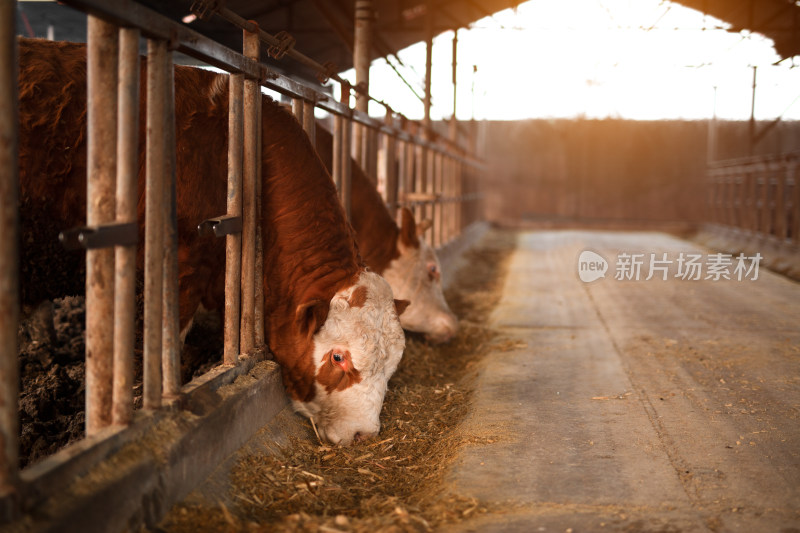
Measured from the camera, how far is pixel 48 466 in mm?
1916

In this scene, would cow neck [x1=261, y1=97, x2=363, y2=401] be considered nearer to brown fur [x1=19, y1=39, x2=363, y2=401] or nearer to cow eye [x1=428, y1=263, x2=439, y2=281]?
brown fur [x1=19, y1=39, x2=363, y2=401]

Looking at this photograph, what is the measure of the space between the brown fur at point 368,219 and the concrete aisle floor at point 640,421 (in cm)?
120

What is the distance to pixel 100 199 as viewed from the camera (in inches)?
88.4

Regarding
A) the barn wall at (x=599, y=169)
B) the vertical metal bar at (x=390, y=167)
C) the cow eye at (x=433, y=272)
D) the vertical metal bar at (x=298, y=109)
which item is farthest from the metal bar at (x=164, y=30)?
the barn wall at (x=599, y=169)

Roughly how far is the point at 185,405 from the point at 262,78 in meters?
1.50

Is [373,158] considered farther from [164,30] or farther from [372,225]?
[164,30]

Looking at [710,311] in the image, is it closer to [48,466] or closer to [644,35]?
[48,466]

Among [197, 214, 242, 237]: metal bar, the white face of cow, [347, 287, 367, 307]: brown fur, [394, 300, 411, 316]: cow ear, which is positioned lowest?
the white face of cow

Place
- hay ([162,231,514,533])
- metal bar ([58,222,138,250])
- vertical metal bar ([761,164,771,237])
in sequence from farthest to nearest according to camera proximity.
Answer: vertical metal bar ([761,164,771,237]), hay ([162,231,514,533]), metal bar ([58,222,138,250])

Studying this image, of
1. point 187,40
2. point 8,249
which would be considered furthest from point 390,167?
point 8,249

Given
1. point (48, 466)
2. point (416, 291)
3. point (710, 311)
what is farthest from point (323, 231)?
point (710, 311)

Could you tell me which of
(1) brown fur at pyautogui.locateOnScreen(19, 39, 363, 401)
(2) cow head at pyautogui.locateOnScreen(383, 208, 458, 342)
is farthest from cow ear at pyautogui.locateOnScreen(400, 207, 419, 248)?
(1) brown fur at pyautogui.locateOnScreen(19, 39, 363, 401)

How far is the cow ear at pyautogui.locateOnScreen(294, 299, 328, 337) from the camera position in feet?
10.9

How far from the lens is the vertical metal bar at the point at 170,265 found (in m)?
2.54
